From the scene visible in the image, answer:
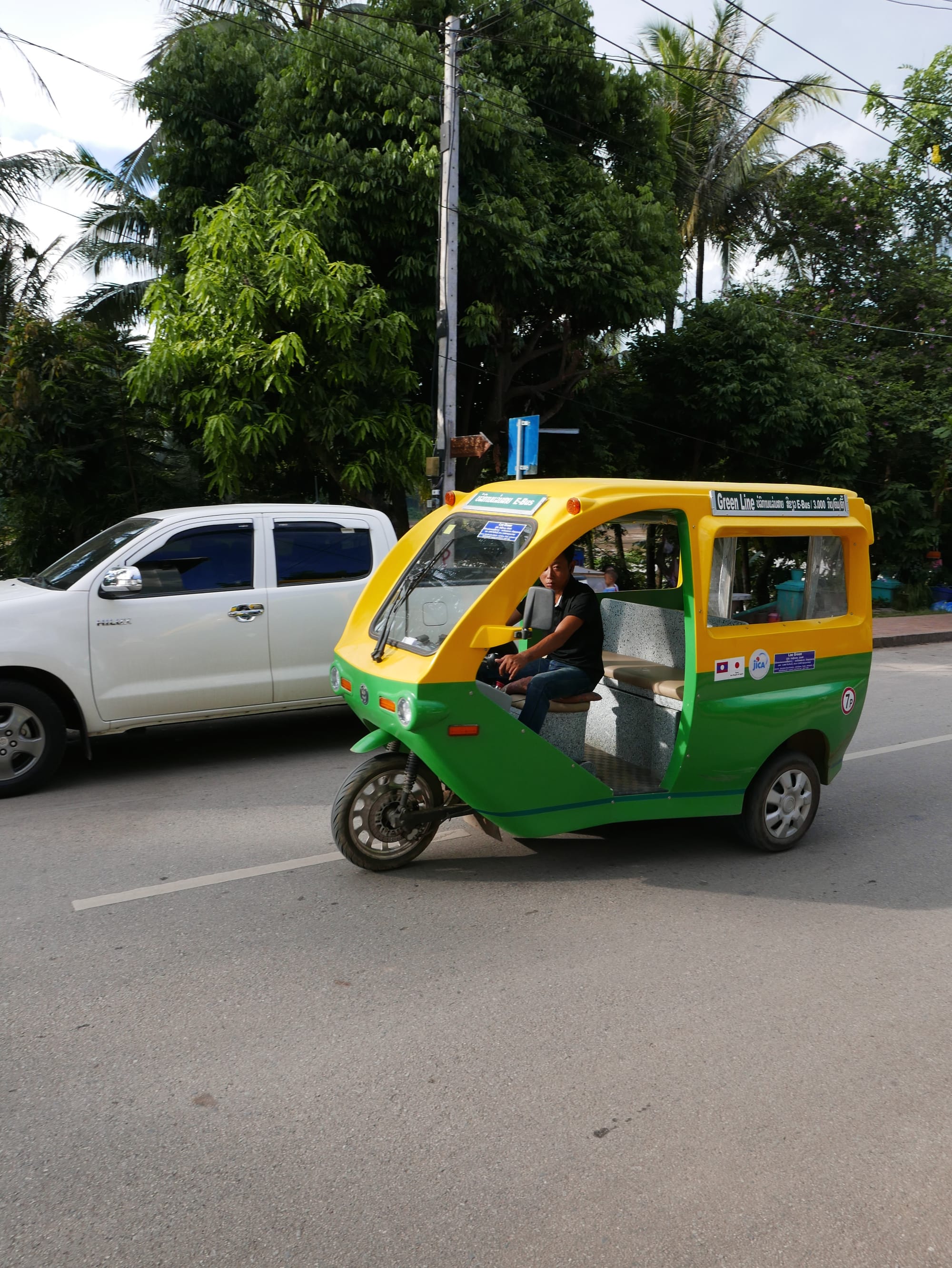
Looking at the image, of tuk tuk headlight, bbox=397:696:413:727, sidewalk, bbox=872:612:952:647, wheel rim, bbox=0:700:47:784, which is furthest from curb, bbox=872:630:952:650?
wheel rim, bbox=0:700:47:784

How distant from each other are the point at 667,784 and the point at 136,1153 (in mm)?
3112

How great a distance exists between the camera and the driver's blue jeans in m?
5.20

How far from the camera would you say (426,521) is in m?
5.77

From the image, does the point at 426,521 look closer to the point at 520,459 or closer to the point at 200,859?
the point at 200,859

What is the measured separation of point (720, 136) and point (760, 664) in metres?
25.0

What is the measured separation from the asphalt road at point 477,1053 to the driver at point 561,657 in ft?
2.96

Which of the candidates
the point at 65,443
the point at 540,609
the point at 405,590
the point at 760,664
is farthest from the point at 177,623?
the point at 65,443

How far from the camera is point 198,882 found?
5035 mm

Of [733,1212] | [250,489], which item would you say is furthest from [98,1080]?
[250,489]

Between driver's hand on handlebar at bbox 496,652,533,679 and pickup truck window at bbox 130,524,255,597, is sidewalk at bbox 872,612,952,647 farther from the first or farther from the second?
driver's hand on handlebar at bbox 496,652,533,679

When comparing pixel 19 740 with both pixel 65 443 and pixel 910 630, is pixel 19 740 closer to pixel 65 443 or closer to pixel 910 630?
pixel 65 443

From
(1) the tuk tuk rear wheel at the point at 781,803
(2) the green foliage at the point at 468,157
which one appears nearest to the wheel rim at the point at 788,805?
(1) the tuk tuk rear wheel at the point at 781,803

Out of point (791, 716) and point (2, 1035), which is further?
point (791, 716)

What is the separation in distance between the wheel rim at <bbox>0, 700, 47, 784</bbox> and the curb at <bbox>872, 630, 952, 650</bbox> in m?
12.4
